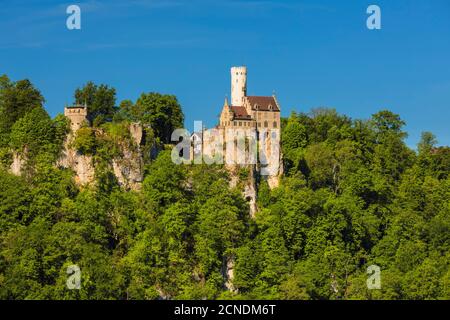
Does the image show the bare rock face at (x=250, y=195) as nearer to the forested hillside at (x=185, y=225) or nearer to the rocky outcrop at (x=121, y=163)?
the forested hillside at (x=185, y=225)

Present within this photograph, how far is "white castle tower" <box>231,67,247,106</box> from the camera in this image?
352ft

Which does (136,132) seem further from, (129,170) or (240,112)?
(240,112)

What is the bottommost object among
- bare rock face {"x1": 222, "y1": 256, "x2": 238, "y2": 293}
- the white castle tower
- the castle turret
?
bare rock face {"x1": 222, "y1": 256, "x2": 238, "y2": 293}

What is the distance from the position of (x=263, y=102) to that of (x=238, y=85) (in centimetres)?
471

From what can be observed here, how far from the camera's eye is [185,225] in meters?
93.6

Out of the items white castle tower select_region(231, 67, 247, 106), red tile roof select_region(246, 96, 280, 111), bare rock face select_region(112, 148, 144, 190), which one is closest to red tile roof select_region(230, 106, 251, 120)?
red tile roof select_region(246, 96, 280, 111)

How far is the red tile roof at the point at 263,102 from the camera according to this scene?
103438mm

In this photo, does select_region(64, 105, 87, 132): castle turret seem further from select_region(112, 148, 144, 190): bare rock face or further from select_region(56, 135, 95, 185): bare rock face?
select_region(112, 148, 144, 190): bare rock face

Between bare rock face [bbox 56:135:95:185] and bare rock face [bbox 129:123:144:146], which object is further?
bare rock face [bbox 129:123:144:146]

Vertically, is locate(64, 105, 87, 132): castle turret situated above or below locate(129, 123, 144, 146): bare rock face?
above

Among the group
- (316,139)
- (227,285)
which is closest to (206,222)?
(227,285)

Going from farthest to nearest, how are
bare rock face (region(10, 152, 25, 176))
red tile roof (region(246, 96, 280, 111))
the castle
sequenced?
red tile roof (region(246, 96, 280, 111)) → the castle → bare rock face (region(10, 152, 25, 176))

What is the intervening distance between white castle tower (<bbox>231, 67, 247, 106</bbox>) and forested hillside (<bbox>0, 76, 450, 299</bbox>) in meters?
4.90

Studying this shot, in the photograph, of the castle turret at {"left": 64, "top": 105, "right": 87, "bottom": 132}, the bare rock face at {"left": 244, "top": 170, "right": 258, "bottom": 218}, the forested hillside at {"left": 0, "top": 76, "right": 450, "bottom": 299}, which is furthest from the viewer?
the bare rock face at {"left": 244, "top": 170, "right": 258, "bottom": 218}
